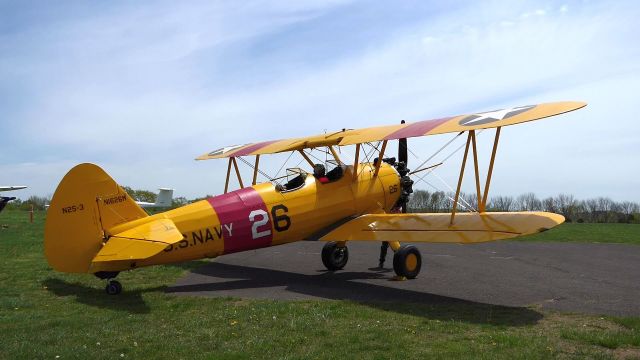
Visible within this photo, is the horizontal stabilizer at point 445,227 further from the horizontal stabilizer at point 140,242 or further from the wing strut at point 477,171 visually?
the horizontal stabilizer at point 140,242

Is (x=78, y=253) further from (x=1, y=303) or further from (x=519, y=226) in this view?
(x=519, y=226)

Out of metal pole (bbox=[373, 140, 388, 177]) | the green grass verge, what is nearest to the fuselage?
metal pole (bbox=[373, 140, 388, 177])

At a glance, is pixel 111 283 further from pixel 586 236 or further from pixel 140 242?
pixel 586 236

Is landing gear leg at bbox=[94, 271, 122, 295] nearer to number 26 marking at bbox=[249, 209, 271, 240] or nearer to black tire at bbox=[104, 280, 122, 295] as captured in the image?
black tire at bbox=[104, 280, 122, 295]

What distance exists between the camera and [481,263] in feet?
41.5

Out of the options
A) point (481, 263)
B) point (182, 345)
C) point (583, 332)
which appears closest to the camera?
point (182, 345)

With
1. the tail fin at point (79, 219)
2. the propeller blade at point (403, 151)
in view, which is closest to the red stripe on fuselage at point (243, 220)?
the tail fin at point (79, 219)

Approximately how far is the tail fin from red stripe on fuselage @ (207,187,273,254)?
1816mm

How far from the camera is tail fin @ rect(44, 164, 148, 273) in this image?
26.0ft

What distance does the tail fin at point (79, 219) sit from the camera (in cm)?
793

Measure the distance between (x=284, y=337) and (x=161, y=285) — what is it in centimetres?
435

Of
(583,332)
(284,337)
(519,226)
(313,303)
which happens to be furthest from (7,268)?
(583,332)

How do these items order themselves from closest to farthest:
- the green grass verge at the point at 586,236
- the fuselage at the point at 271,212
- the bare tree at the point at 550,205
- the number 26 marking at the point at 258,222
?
the fuselage at the point at 271,212 < the number 26 marking at the point at 258,222 < the green grass verge at the point at 586,236 < the bare tree at the point at 550,205

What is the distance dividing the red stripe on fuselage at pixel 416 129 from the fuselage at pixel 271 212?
6.25 feet
